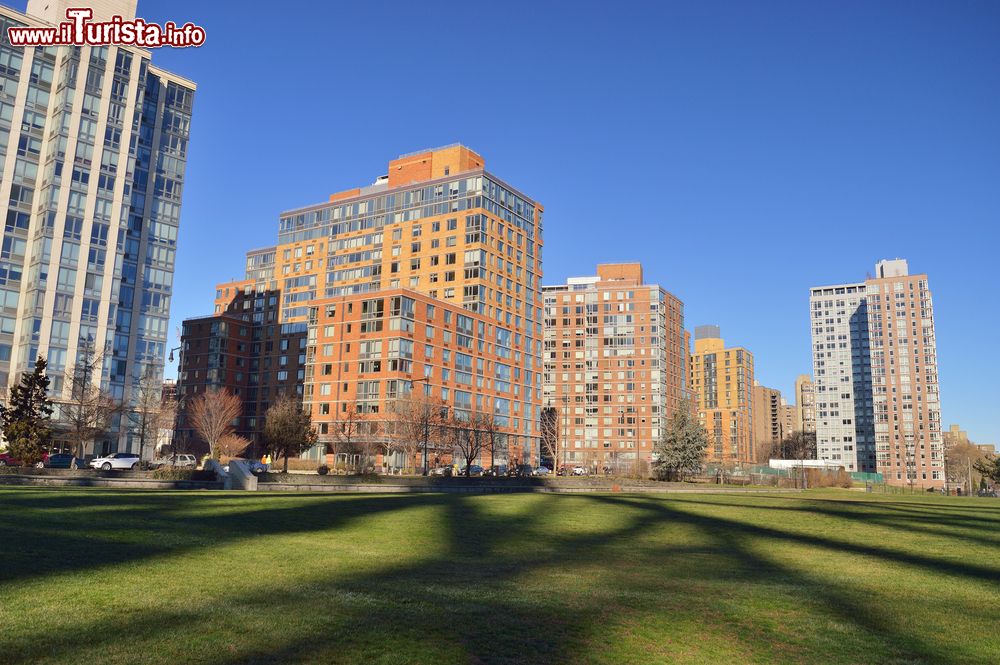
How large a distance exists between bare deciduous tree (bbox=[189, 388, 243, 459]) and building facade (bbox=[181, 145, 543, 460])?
1172 centimetres

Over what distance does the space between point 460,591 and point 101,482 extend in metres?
34.9

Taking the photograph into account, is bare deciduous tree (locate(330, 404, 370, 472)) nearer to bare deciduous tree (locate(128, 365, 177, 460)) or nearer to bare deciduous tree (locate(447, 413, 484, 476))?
bare deciduous tree (locate(447, 413, 484, 476))

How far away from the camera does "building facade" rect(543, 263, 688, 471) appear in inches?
6875

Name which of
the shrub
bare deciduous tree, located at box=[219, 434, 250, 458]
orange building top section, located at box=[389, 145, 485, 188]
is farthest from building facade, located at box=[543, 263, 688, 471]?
the shrub

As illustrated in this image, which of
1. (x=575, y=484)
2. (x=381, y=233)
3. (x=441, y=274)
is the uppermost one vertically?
(x=381, y=233)

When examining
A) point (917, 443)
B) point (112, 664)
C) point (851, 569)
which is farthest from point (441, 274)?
point (917, 443)

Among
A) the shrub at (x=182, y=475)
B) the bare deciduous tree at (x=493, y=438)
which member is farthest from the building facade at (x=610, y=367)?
the shrub at (x=182, y=475)

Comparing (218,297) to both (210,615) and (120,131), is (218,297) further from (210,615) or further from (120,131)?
(210,615)

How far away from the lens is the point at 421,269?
12738 centimetres

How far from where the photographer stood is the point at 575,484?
62750mm

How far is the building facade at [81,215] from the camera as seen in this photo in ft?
294

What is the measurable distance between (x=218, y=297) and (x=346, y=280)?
1846 inches

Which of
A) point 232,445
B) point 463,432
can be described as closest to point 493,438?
point 463,432

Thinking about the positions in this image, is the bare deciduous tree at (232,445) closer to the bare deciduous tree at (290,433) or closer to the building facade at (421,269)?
the building facade at (421,269)
